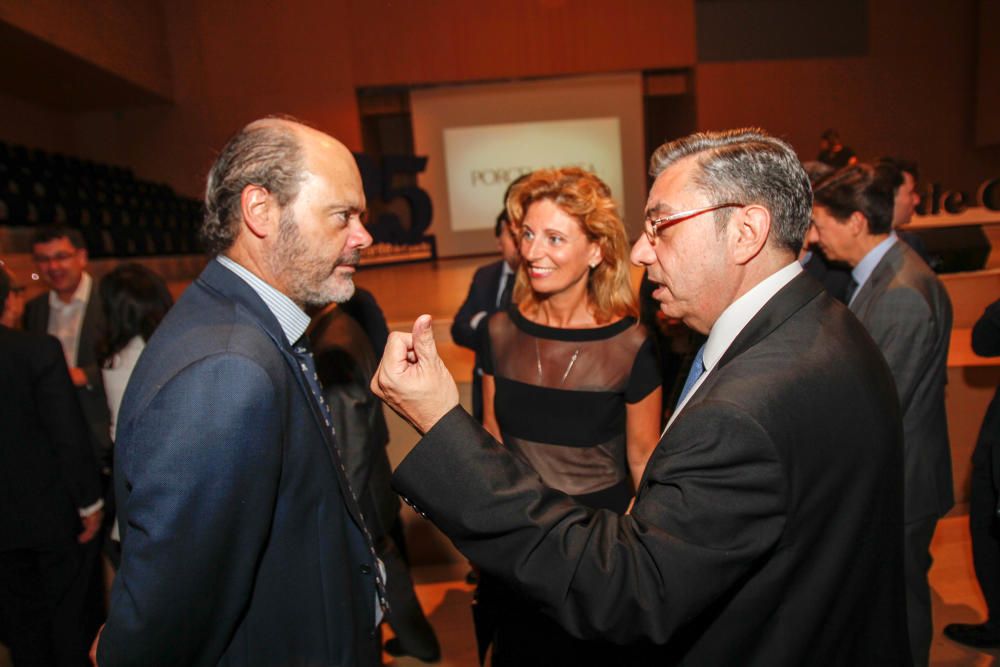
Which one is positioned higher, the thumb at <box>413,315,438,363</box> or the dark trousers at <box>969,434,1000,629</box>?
the thumb at <box>413,315,438,363</box>

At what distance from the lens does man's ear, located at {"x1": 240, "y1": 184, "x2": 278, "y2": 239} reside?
1218mm

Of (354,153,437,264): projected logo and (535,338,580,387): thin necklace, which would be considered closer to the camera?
(535,338,580,387): thin necklace

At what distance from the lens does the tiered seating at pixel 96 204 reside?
5938mm

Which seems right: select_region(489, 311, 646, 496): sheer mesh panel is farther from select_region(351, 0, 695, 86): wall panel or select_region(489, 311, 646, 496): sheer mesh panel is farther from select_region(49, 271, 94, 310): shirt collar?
select_region(351, 0, 695, 86): wall panel

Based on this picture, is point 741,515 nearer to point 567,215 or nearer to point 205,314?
point 205,314

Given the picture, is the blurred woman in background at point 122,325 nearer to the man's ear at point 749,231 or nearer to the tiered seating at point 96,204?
the man's ear at point 749,231

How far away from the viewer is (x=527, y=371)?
191 cm

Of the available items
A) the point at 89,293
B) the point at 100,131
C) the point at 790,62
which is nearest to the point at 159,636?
the point at 89,293

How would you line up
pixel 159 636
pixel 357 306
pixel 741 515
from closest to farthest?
Result: pixel 741 515 < pixel 159 636 < pixel 357 306

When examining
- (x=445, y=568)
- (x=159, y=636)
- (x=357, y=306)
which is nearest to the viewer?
(x=159, y=636)


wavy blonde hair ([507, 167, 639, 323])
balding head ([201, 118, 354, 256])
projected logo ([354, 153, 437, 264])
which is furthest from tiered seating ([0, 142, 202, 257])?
balding head ([201, 118, 354, 256])

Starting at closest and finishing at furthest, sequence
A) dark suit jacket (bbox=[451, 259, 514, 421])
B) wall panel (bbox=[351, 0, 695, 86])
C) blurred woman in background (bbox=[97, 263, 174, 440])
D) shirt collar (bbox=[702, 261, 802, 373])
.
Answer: shirt collar (bbox=[702, 261, 802, 373]) → blurred woman in background (bbox=[97, 263, 174, 440]) → dark suit jacket (bbox=[451, 259, 514, 421]) → wall panel (bbox=[351, 0, 695, 86])

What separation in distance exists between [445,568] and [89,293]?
2.31 metres

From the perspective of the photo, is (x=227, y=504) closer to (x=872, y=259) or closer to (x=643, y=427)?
(x=643, y=427)
